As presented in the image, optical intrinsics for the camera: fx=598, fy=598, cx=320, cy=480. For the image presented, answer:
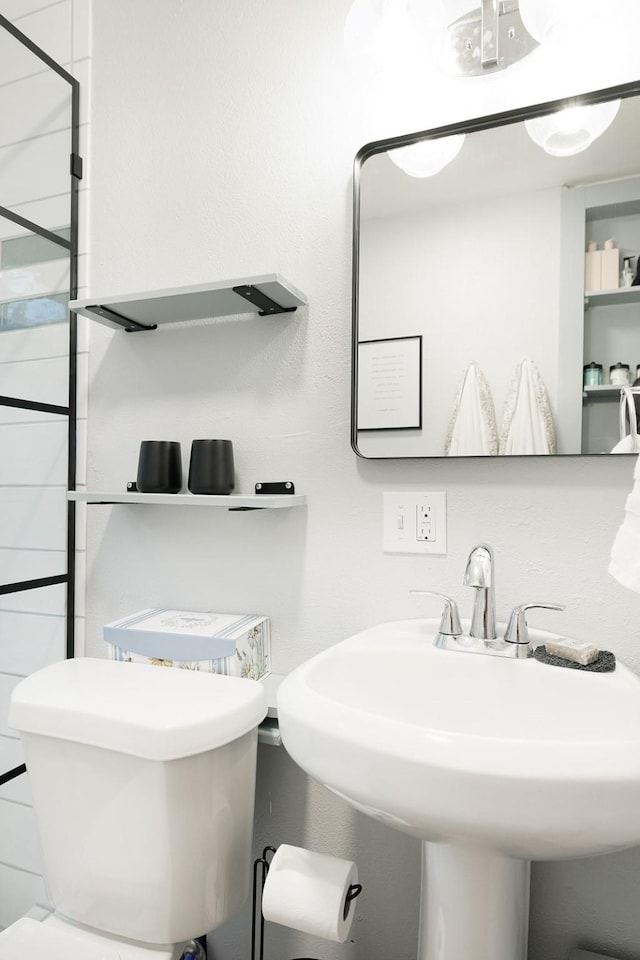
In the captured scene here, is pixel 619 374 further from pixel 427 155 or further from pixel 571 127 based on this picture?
pixel 427 155

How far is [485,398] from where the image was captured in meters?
1.08

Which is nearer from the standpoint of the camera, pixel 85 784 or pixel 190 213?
pixel 85 784

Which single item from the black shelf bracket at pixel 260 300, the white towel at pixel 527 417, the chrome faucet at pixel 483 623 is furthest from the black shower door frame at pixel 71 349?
the white towel at pixel 527 417

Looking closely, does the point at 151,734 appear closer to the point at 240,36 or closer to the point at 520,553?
the point at 520,553

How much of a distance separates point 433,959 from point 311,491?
30.5 inches

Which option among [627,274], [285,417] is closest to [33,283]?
[285,417]

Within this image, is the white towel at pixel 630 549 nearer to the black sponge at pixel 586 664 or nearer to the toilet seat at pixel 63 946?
the black sponge at pixel 586 664

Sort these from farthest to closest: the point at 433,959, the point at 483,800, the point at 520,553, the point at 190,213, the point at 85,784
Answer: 1. the point at 190,213
2. the point at 520,553
3. the point at 85,784
4. the point at 433,959
5. the point at 483,800

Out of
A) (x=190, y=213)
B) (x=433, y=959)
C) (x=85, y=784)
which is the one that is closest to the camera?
(x=433, y=959)

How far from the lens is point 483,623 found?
99 cm

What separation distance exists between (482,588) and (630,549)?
25cm

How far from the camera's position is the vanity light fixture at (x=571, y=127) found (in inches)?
39.8

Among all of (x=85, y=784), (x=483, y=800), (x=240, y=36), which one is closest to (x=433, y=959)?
(x=483, y=800)

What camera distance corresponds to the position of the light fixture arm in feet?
3.48
